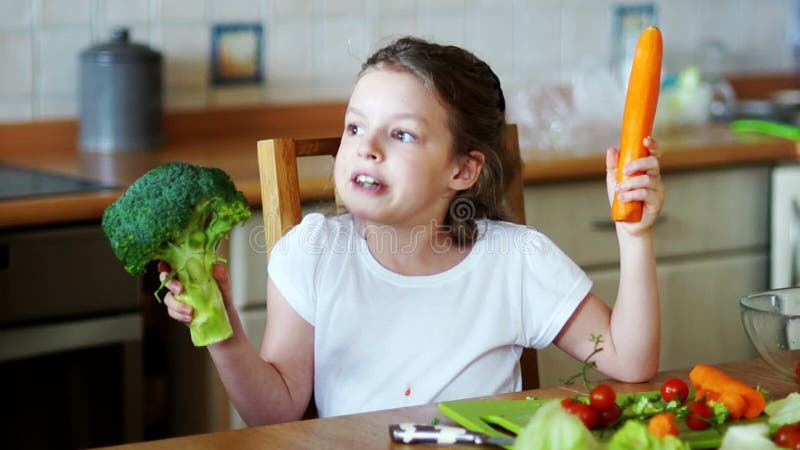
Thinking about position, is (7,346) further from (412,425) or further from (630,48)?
(630,48)

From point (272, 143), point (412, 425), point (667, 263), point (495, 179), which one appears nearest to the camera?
point (412, 425)

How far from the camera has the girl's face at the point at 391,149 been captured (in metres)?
1.46

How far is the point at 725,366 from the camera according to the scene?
1.38 m

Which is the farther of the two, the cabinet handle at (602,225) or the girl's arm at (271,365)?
the cabinet handle at (602,225)

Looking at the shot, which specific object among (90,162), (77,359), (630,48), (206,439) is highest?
(630,48)

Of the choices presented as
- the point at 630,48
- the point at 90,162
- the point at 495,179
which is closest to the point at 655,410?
the point at 495,179

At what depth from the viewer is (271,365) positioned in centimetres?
147

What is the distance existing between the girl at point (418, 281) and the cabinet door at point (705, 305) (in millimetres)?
1232

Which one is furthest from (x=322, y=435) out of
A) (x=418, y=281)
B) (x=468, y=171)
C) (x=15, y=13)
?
(x=15, y=13)

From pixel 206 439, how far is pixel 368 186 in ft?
1.45

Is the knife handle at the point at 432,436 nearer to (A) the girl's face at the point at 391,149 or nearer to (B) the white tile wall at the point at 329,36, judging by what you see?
(A) the girl's face at the point at 391,149

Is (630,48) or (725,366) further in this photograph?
(630,48)

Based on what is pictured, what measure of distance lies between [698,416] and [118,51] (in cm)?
173

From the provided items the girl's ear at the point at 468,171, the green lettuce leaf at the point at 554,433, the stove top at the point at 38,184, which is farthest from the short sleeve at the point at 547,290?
the stove top at the point at 38,184
